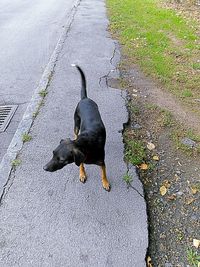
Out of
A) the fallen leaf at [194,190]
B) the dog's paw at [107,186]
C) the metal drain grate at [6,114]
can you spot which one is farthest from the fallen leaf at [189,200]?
the metal drain grate at [6,114]

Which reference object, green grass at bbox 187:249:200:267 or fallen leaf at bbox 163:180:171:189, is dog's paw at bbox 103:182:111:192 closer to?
fallen leaf at bbox 163:180:171:189

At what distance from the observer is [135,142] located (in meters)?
4.63

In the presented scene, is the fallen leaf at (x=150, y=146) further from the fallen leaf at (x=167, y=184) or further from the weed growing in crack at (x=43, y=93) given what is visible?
the weed growing in crack at (x=43, y=93)

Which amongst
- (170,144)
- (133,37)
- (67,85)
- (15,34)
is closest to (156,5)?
(133,37)

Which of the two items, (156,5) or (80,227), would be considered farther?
(156,5)

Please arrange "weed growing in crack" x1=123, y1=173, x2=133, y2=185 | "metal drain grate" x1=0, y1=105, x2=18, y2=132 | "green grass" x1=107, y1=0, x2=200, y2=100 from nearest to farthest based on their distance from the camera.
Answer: "weed growing in crack" x1=123, y1=173, x2=133, y2=185 → "metal drain grate" x1=0, y1=105, x2=18, y2=132 → "green grass" x1=107, y1=0, x2=200, y2=100

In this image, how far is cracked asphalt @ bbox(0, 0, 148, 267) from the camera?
3.04 metres

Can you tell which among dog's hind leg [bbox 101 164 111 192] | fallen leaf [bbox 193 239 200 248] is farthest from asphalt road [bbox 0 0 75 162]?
fallen leaf [bbox 193 239 200 248]

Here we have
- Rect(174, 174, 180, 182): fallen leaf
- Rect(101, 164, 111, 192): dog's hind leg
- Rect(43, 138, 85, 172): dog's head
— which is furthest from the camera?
Rect(174, 174, 180, 182): fallen leaf

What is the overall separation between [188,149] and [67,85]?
3.06 meters

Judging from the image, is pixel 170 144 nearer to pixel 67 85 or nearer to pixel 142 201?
pixel 142 201

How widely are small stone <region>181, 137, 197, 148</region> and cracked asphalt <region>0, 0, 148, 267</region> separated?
935 millimetres

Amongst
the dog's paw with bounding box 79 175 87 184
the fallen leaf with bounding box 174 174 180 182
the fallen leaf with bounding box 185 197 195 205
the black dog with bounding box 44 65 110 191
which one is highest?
the black dog with bounding box 44 65 110 191

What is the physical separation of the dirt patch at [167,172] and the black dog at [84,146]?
69 centimetres
